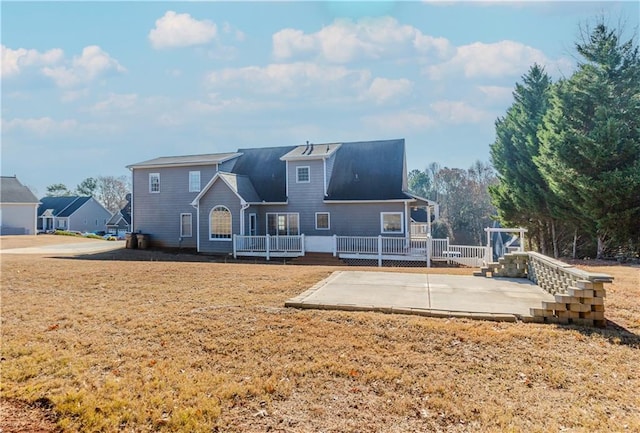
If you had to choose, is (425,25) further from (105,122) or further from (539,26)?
(105,122)

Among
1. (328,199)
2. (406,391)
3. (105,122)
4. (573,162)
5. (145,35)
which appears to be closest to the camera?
(406,391)

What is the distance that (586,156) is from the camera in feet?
50.4

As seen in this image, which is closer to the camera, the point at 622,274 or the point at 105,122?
the point at 622,274

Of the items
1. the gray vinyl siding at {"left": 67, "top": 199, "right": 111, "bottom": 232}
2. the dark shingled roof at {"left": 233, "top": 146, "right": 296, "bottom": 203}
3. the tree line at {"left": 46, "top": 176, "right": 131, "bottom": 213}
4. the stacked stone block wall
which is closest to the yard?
the stacked stone block wall

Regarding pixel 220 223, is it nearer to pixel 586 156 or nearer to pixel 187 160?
pixel 187 160

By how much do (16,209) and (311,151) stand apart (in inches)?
1271

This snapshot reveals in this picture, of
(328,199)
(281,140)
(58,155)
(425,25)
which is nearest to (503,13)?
(425,25)

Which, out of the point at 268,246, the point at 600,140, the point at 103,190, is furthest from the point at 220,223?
the point at 103,190

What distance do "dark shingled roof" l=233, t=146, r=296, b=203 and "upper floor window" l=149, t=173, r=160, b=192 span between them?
4.92 m

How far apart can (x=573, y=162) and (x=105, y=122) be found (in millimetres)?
26306

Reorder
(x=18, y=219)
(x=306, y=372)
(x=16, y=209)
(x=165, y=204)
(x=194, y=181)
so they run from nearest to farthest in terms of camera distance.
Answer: (x=306, y=372), (x=194, y=181), (x=165, y=204), (x=16, y=209), (x=18, y=219)

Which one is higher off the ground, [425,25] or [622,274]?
[425,25]

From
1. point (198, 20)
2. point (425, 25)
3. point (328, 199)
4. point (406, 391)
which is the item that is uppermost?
point (425, 25)

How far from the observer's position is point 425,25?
12.7m
